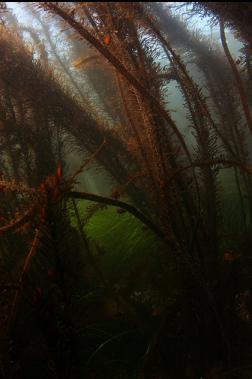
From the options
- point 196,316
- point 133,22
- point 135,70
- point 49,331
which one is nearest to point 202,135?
point 135,70

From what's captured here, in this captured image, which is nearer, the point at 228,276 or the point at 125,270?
the point at 228,276

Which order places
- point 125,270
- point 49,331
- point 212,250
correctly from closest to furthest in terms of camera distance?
point 49,331 < point 212,250 < point 125,270

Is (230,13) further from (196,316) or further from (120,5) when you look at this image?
(196,316)

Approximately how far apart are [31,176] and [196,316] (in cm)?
297

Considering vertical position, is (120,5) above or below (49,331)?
above

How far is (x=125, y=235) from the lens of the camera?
18.6ft

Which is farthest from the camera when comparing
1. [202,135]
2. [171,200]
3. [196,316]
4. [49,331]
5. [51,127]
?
[51,127]

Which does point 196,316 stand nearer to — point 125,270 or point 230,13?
point 125,270

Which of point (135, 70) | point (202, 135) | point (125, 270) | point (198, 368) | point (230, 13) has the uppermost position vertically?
point (230, 13)

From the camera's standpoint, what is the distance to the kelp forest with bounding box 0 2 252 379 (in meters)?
2.20

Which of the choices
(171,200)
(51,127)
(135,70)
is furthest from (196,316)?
(51,127)

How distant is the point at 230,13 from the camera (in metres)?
3.54

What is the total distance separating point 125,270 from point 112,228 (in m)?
1.34

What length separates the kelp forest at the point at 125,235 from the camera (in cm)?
220
